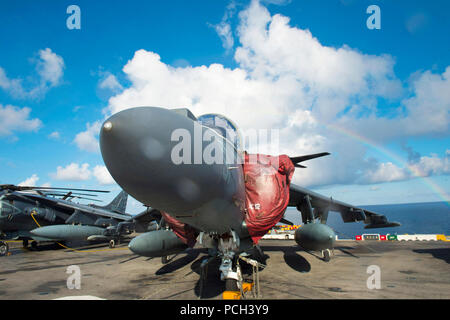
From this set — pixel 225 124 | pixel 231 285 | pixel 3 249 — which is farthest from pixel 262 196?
pixel 3 249

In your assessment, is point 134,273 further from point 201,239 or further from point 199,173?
point 199,173

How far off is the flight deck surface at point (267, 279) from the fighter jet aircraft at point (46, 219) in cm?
385

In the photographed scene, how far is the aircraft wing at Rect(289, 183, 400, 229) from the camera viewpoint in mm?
11738

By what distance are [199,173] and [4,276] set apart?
12039 mm

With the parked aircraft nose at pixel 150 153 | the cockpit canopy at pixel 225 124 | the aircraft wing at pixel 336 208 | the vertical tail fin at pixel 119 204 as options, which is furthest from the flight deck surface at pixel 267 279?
the vertical tail fin at pixel 119 204

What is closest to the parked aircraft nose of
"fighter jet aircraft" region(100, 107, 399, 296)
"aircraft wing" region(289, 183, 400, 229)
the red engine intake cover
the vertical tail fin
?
"fighter jet aircraft" region(100, 107, 399, 296)

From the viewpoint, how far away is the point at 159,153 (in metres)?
→ 1.99

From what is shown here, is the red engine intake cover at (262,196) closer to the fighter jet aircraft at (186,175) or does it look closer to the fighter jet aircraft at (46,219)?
the fighter jet aircraft at (186,175)

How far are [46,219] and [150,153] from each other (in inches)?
840

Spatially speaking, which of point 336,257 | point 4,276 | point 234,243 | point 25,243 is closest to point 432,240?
point 336,257

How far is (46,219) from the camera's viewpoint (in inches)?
714

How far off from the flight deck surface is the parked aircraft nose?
5.25m

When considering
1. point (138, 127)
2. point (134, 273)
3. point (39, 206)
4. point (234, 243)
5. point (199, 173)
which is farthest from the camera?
point (39, 206)

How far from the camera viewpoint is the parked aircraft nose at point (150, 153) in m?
1.89
